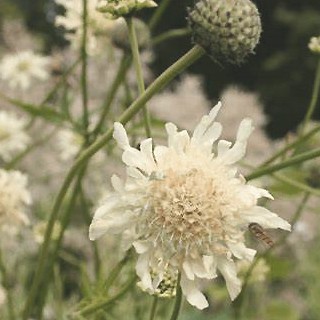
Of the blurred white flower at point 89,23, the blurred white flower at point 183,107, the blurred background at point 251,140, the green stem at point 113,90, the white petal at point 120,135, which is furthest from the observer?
the blurred white flower at point 183,107

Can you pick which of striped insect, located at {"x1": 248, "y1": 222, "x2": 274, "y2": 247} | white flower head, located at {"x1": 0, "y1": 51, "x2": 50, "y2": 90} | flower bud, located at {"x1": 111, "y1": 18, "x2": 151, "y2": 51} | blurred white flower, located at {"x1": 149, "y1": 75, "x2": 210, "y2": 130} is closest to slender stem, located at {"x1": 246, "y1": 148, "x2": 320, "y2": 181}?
striped insect, located at {"x1": 248, "y1": 222, "x2": 274, "y2": 247}

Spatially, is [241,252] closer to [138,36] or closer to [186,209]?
[186,209]

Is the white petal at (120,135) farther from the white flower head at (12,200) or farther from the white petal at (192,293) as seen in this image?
the white flower head at (12,200)

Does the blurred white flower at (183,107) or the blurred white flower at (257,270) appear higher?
the blurred white flower at (257,270)

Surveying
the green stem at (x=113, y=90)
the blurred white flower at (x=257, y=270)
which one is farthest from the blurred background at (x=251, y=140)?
the green stem at (x=113, y=90)

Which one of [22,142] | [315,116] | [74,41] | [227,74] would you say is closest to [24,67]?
[22,142]

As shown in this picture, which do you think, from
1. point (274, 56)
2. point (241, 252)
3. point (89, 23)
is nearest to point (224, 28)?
point (241, 252)

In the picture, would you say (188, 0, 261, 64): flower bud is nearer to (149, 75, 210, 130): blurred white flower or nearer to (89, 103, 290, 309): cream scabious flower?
(89, 103, 290, 309): cream scabious flower

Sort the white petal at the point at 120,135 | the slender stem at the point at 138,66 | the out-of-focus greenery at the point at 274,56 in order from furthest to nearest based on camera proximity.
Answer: the out-of-focus greenery at the point at 274,56, the slender stem at the point at 138,66, the white petal at the point at 120,135
